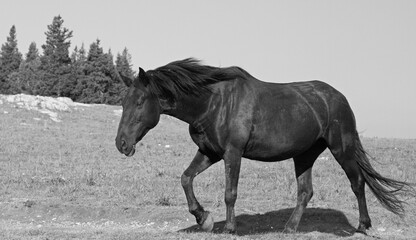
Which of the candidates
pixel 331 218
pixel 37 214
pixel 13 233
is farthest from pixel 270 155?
pixel 37 214

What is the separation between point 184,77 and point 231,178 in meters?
1.54

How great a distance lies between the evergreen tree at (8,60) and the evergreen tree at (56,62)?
9363 millimetres

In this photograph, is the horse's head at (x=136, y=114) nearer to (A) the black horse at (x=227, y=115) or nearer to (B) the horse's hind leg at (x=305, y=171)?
(A) the black horse at (x=227, y=115)

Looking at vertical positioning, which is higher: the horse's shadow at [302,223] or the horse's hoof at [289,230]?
the horse's hoof at [289,230]

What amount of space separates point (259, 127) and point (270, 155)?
0.48 metres

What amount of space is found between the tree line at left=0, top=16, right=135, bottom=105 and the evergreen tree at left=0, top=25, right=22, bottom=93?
0.43 m

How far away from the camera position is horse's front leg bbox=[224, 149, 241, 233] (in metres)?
8.00

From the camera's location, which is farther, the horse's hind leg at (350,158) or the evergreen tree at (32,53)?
the evergreen tree at (32,53)

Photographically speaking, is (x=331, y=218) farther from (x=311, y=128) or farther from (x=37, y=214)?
(x=37, y=214)

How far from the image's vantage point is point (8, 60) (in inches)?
3442

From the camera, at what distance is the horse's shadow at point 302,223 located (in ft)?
31.7

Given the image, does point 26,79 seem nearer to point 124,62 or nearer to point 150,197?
point 124,62

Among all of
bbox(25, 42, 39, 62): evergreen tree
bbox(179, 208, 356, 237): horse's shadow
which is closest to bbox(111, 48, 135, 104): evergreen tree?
bbox(25, 42, 39, 62): evergreen tree

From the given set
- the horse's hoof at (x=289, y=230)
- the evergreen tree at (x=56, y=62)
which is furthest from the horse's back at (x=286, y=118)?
the evergreen tree at (x=56, y=62)
